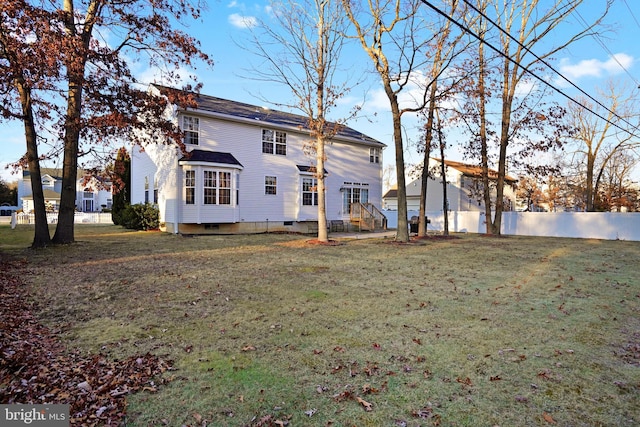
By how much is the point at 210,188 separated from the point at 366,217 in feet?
32.8

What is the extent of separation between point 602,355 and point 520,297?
2474 mm

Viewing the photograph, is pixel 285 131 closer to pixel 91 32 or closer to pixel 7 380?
pixel 91 32

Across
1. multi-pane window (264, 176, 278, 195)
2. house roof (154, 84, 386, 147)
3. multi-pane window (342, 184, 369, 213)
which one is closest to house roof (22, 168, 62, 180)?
house roof (154, 84, 386, 147)

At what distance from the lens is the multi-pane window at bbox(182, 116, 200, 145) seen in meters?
17.2

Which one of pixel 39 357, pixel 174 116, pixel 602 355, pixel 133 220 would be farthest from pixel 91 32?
pixel 602 355

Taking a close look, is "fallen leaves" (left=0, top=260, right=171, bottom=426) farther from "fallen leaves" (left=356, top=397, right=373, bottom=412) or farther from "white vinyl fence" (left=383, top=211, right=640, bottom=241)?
"white vinyl fence" (left=383, top=211, right=640, bottom=241)

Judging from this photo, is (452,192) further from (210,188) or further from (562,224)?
(210,188)

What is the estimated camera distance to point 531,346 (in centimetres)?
394

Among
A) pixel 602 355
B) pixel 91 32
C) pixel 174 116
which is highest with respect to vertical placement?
pixel 91 32

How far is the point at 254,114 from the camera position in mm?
20453

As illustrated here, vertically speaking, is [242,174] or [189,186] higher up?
[242,174]

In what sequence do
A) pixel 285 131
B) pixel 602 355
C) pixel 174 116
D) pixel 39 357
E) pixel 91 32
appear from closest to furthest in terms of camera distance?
1. pixel 39 357
2. pixel 602 355
3. pixel 91 32
4. pixel 174 116
5. pixel 285 131

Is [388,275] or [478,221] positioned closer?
[388,275]

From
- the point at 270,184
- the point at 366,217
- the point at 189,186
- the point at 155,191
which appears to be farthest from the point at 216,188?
the point at 366,217
